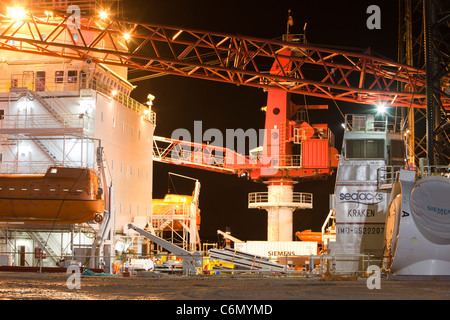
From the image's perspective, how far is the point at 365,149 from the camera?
99.8 feet

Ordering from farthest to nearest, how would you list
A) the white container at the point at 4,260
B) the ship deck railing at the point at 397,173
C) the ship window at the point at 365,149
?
the white container at the point at 4,260 → the ship window at the point at 365,149 → the ship deck railing at the point at 397,173

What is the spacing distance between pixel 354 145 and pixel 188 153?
30.8 meters

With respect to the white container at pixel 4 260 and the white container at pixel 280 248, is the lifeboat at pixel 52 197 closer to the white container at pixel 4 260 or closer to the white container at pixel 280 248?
the white container at pixel 4 260

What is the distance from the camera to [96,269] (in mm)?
31047

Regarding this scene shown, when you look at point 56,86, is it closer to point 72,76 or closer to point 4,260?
point 72,76

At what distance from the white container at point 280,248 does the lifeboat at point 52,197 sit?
17204 millimetres


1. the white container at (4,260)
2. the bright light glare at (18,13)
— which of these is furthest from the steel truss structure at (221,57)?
the white container at (4,260)

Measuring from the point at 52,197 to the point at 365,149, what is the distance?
15874 mm

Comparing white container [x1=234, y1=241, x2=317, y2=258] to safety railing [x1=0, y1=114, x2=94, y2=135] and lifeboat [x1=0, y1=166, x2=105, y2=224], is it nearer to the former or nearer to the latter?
safety railing [x1=0, y1=114, x2=94, y2=135]

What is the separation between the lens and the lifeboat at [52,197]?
32.7 m

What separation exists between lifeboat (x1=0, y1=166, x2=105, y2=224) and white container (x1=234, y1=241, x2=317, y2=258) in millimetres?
17204

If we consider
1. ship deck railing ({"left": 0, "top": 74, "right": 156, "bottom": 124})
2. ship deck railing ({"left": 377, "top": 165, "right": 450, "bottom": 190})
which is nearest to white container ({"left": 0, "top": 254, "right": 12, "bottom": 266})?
ship deck railing ({"left": 0, "top": 74, "right": 156, "bottom": 124})
